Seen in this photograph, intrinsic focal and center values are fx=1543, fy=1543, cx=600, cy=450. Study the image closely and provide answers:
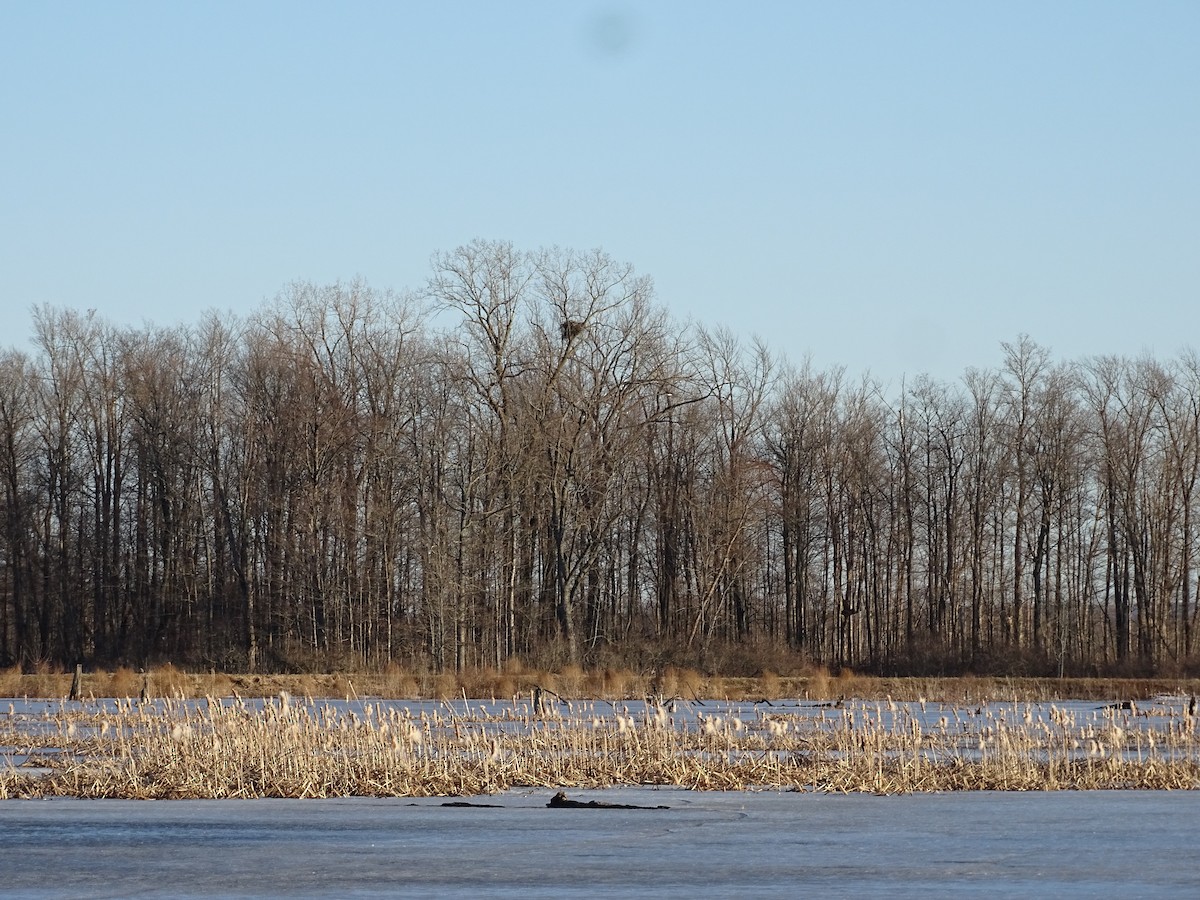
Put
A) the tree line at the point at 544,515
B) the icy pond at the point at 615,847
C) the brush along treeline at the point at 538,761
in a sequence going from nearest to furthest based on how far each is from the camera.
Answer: the icy pond at the point at 615,847 → the brush along treeline at the point at 538,761 → the tree line at the point at 544,515

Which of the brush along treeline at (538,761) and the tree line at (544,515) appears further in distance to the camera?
the tree line at (544,515)

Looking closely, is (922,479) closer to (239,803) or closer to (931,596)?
(931,596)

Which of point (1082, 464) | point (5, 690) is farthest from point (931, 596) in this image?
point (5, 690)

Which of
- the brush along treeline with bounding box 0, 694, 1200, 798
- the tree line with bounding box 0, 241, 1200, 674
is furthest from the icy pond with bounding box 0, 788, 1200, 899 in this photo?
the tree line with bounding box 0, 241, 1200, 674

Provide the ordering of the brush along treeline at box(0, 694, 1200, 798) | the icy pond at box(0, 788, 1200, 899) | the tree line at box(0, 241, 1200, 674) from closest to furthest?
1. the icy pond at box(0, 788, 1200, 899)
2. the brush along treeline at box(0, 694, 1200, 798)
3. the tree line at box(0, 241, 1200, 674)

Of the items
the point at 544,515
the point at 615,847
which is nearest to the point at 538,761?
the point at 615,847

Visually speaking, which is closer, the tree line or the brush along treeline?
the brush along treeline

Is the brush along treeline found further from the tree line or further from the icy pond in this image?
the tree line

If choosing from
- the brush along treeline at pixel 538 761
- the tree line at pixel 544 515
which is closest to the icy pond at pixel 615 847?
the brush along treeline at pixel 538 761

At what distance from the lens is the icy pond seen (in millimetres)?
10070

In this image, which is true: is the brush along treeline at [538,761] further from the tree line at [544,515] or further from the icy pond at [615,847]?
the tree line at [544,515]

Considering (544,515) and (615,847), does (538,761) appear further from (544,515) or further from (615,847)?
(544,515)

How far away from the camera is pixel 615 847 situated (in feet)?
39.7

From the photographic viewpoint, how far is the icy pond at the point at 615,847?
10.1m
